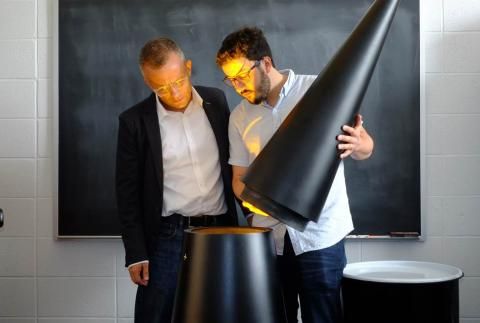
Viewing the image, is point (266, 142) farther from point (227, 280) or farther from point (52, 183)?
point (52, 183)

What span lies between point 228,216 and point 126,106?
0.75m

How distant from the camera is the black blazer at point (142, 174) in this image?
1.75 m

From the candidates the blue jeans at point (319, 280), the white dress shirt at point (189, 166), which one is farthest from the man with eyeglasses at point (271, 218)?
the white dress shirt at point (189, 166)

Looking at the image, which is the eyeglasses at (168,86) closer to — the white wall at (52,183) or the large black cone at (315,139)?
the large black cone at (315,139)

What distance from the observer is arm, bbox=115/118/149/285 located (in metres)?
1.75

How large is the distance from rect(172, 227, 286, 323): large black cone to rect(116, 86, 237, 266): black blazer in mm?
550

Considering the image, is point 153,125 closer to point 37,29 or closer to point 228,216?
point 228,216

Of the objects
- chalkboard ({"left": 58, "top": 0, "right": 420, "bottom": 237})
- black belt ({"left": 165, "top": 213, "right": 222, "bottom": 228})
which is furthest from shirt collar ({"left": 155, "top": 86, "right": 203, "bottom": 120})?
chalkboard ({"left": 58, "top": 0, "right": 420, "bottom": 237})

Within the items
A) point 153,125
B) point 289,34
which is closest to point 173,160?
point 153,125

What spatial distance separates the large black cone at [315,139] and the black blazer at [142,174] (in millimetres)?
655

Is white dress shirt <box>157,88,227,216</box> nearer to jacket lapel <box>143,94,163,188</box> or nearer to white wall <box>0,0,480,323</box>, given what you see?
jacket lapel <box>143,94,163,188</box>

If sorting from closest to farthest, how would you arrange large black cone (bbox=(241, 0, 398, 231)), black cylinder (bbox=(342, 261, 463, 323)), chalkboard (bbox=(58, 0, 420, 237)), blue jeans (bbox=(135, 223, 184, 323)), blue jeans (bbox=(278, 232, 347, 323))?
large black cone (bbox=(241, 0, 398, 231))
black cylinder (bbox=(342, 261, 463, 323))
blue jeans (bbox=(278, 232, 347, 323))
blue jeans (bbox=(135, 223, 184, 323))
chalkboard (bbox=(58, 0, 420, 237))

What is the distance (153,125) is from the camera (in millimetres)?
1767

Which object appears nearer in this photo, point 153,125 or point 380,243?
point 153,125
